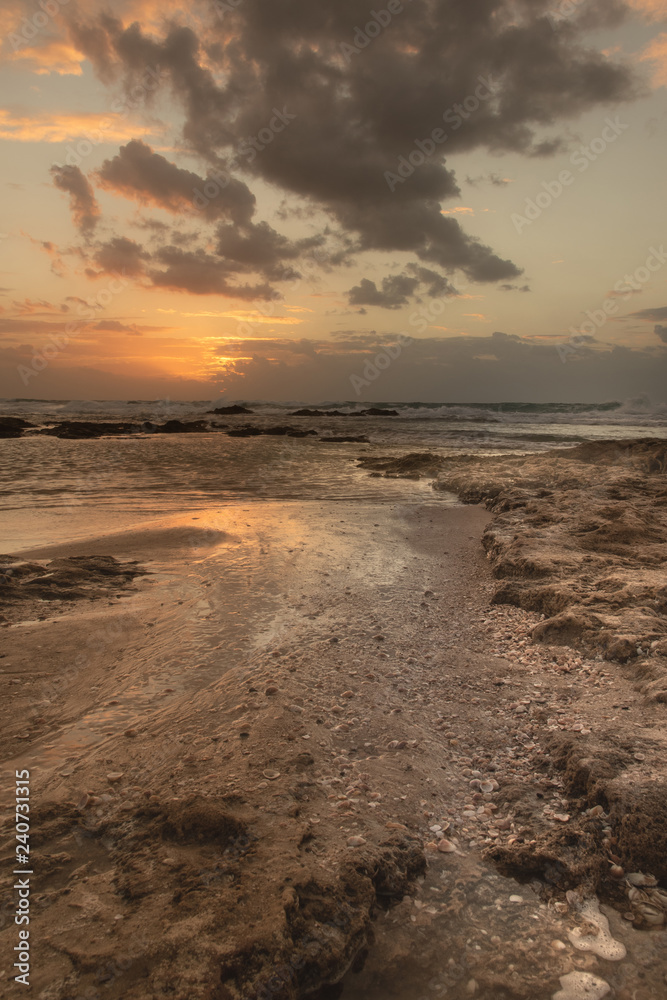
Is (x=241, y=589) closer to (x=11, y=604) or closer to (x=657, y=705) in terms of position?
(x=11, y=604)

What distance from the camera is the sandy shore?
5.63ft

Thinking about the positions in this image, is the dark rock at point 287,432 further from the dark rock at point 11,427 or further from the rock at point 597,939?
the rock at point 597,939

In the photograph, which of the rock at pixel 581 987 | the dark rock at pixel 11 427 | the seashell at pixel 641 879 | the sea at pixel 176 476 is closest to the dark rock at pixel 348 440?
the sea at pixel 176 476

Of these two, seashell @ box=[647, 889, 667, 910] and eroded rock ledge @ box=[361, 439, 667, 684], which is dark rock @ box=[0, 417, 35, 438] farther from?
seashell @ box=[647, 889, 667, 910]

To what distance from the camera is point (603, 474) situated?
407 inches

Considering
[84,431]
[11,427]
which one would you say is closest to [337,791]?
[84,431]

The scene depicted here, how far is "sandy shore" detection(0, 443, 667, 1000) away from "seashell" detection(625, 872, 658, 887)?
0.02 metres

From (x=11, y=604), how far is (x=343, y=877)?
3.94 m

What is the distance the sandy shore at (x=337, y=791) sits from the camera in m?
1.72

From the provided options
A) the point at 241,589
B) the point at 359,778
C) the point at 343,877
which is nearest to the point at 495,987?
the point at 343,877

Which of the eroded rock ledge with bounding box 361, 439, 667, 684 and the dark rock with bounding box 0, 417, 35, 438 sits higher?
the dark rock with bounding box 0, 417, 35, 438

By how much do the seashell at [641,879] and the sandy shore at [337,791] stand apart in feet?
0.07

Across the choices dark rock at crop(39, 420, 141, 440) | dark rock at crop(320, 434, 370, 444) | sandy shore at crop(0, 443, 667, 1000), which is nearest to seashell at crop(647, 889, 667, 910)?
sandy shore at crop(0, 443, 667, 1000)

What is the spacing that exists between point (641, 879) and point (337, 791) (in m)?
1.26
